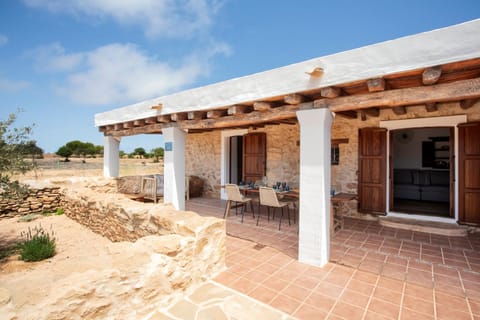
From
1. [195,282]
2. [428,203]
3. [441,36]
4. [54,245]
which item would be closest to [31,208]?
[54,245]

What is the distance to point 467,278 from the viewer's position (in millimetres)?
2867

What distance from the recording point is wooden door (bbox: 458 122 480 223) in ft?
14.6

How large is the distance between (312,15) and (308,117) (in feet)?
17.7

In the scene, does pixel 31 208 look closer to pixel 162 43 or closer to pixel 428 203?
pixel 162 43

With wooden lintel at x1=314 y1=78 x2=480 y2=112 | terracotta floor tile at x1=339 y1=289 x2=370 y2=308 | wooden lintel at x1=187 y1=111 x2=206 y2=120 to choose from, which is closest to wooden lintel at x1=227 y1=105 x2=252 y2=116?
wooden lintel at x1=187 y1=111 x2=206 y2=120

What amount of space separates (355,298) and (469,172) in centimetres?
402

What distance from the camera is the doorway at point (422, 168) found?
724 cm

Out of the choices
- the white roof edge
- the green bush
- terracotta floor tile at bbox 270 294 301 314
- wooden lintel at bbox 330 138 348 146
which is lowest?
the green bush

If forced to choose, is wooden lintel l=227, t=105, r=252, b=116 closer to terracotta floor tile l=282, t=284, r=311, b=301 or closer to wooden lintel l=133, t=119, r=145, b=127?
terracotta floor tile l=282, t=284, r=311, b=301

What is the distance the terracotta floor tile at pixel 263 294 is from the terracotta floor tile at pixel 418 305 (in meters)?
1.32

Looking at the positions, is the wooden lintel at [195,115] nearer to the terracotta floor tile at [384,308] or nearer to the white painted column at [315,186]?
the white painted column at [315,186]

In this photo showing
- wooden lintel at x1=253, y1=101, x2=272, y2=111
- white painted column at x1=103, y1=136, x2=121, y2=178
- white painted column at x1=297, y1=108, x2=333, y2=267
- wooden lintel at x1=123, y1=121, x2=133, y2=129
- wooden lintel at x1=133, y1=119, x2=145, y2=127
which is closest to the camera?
white painted column at x1=297, y1=108, x2=333, y2=267

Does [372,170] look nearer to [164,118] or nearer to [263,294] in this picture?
[263,294]

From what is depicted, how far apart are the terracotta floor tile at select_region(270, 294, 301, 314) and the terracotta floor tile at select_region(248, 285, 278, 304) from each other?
0.18 feet
